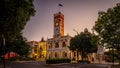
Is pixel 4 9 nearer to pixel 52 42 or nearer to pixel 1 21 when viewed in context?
pixel 1 21

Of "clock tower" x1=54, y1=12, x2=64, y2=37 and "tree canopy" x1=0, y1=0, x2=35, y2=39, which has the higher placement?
"clock tower" x1=54, y1=12, x2=64, y2=37

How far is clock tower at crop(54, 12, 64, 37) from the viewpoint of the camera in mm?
87631

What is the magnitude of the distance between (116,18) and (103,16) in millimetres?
2379

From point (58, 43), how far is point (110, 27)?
172 feet

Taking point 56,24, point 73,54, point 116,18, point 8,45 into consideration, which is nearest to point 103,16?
point 116,18

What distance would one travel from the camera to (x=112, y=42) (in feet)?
89.1

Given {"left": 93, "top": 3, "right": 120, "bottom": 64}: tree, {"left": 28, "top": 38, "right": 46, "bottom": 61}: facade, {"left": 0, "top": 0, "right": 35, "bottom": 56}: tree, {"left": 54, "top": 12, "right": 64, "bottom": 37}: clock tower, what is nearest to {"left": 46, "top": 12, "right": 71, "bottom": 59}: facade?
{"left": 54, "top": 12, "right": 64, "bottom": 37}: clock tower

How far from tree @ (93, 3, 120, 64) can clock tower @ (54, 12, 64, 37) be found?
58.6 meters

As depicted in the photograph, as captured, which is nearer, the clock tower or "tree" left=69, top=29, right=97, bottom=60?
"tree" left=69, top=29, right=97, bottom=60

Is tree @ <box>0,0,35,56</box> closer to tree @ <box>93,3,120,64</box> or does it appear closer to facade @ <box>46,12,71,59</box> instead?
tree @ <box>93,3,120,64</box>

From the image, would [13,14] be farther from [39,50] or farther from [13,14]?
[39,50]

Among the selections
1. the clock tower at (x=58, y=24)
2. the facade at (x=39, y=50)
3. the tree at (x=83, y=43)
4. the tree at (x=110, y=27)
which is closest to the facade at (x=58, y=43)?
the clock tower at (x=58, y=24)

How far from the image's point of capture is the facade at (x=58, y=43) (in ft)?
246

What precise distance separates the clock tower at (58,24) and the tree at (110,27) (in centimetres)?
5857
